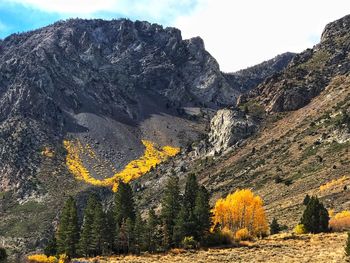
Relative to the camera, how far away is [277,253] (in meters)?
52.0

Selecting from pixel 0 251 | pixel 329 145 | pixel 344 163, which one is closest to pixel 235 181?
pixel 329 145

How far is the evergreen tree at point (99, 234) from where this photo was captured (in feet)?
241

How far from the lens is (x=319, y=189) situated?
103 m

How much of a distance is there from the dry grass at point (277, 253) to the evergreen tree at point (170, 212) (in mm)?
6735

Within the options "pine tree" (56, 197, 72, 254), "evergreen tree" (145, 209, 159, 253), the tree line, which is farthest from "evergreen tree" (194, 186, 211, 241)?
"pine tree" (56, 197, 72, 254)

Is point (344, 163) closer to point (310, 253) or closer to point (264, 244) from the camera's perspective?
point (264, 244)

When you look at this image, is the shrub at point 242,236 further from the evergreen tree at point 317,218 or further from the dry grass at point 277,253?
the evergreen tree at point 317,218

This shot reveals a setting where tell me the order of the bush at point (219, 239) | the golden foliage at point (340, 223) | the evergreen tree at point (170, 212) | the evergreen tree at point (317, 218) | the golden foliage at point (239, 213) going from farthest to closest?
the golden foliage at point (239, 213) → the evergreen tree at point (170, 212) → the bush at point (219, 239) → the evergreen tree at point (317, 218) → the golden foliage at point (340, 223)

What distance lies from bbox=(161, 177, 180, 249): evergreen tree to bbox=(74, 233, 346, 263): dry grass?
6.74 metres

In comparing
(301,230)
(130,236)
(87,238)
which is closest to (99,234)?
(87,238)

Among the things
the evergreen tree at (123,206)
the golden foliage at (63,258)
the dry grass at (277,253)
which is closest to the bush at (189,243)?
the dry grass at (277,253)

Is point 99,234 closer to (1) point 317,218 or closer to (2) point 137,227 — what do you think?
(2) point 137,227

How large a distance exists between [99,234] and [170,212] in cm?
1149

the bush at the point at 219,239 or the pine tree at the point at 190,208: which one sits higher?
the pine tree at the point at 190,208
